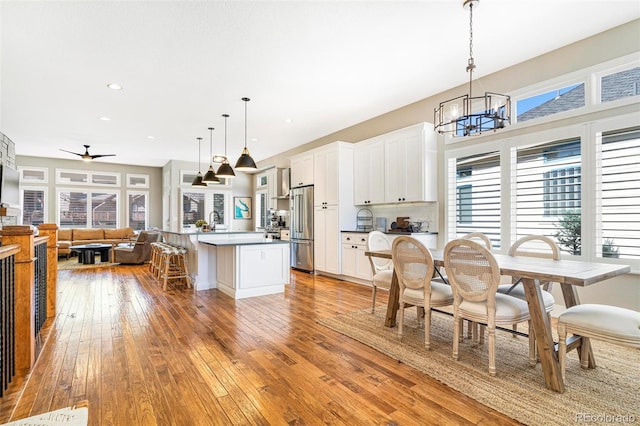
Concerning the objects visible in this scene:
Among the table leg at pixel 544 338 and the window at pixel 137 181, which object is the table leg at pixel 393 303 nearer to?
the table leg at pixel 544 338

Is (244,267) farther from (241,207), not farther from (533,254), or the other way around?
(241,207)

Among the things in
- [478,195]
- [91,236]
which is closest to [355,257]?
[478,195]

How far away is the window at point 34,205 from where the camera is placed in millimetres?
9328

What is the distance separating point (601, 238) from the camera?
10.9 ft

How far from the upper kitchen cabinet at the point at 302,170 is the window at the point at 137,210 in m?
6.56

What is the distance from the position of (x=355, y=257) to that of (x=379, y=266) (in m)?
1.53

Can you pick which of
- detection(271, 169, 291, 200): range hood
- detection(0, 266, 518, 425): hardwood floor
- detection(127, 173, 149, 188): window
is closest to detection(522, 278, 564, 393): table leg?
detection(0, 266, 518, 425): hardwood floor

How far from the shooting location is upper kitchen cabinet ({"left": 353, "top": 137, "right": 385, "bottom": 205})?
5527 mm

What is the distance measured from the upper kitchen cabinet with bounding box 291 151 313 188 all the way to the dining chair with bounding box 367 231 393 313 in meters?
3.06

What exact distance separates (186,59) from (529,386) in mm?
4469

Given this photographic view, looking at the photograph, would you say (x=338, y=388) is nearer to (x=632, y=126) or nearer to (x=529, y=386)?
(x=529, y=386)

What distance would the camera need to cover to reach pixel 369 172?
5.78 metres

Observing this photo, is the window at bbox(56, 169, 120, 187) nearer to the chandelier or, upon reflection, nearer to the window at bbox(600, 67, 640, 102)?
the chandelier

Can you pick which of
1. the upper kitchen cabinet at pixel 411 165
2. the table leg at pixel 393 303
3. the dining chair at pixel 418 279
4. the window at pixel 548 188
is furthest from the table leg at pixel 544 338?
the upper kitchen cabinet at pixel 411 165
